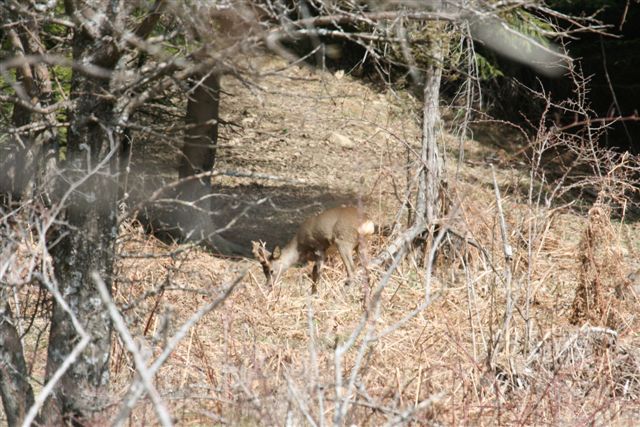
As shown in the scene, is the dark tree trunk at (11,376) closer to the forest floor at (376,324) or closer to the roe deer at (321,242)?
the forest floor at (376,324)

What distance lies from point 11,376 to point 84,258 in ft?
2.71

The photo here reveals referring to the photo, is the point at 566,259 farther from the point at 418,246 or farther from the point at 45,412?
the point at 45,412

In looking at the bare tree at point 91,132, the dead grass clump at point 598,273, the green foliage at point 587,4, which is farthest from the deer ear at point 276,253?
the bare tree at point 91,132

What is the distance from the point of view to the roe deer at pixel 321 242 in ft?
39.6

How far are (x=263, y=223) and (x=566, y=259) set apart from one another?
15.0ft

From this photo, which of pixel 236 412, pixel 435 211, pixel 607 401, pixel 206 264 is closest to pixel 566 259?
pixel 435 211

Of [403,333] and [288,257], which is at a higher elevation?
[403,333]

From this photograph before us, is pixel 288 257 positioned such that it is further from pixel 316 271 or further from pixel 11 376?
pixel 11 376

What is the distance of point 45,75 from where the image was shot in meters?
6.35

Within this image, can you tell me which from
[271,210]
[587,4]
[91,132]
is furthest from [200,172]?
[587,4]

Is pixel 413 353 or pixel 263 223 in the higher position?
pixel 413 353

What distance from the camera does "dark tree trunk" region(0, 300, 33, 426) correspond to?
231 inches

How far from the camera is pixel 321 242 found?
12.7 m

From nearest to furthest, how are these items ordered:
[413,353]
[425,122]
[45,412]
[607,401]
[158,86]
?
[158,86] → [45,412] → [607,401] → [413,353] → [425,122]
